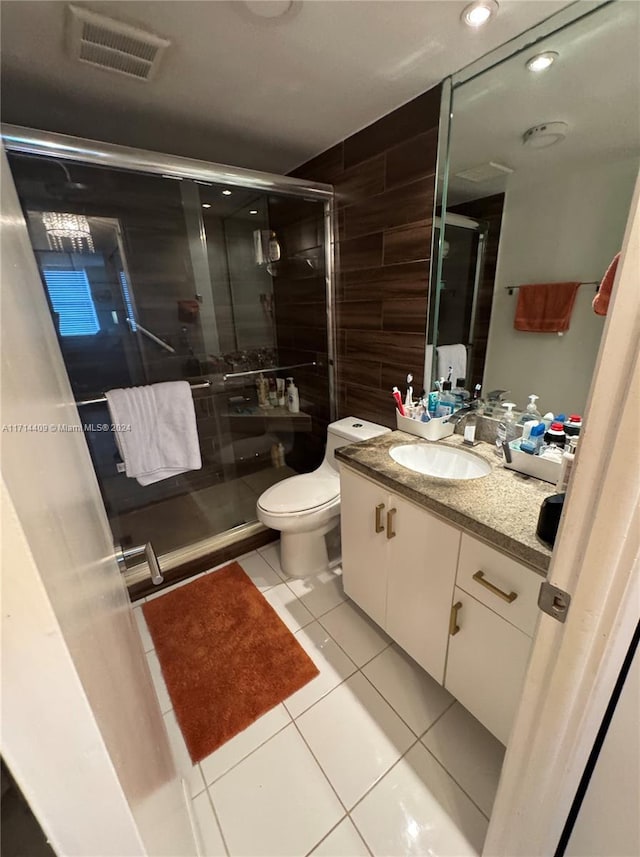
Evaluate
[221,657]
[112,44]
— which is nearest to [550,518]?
[221,657]

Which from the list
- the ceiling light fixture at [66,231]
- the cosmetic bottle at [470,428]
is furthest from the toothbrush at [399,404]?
the ceiling light fixture at [66,231]

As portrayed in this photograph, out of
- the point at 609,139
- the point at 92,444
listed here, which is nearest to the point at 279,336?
the point at 92,444

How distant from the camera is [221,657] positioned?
4.72 ft

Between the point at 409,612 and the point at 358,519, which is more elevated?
the point at 358,519

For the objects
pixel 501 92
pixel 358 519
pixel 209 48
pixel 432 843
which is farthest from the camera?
pixel 358 519

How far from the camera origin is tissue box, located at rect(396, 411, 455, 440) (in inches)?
59.2

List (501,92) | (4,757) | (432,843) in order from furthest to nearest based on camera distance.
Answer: (501,92)
(432,843)
(4,757)

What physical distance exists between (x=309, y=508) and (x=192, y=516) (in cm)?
109

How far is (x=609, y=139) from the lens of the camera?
101 centimetres

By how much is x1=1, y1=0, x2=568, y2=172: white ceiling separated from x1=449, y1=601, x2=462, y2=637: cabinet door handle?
173 cm

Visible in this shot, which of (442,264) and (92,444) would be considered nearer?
(442,264)

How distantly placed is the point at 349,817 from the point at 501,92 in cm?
240

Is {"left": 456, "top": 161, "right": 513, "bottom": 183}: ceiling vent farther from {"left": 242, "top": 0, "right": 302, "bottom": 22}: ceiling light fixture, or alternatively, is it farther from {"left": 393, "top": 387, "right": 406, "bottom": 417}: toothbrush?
{"left": 393, "top": 387, "right": 406, "bottom": 417}: toothbrush

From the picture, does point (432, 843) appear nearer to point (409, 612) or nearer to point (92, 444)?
point (409, 612)
